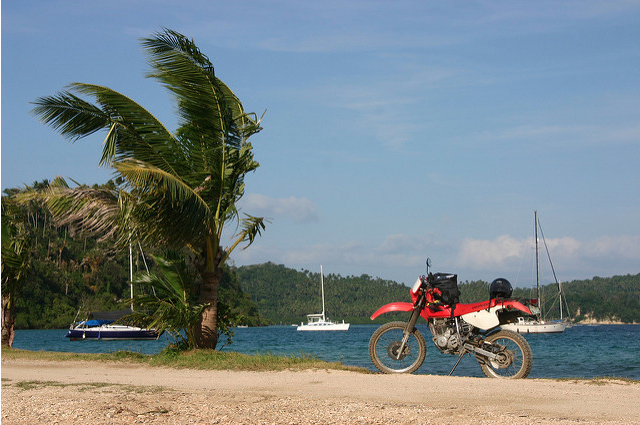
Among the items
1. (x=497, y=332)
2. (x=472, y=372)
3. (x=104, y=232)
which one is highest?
(x=104, y=232)

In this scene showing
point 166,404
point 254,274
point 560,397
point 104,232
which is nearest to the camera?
point 166,404

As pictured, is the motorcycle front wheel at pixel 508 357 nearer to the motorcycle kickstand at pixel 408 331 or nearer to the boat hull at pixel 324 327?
the motorcycle kickstand at pixel 408 331

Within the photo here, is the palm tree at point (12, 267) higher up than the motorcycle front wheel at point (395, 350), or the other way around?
the palm tree at point (12, 267)

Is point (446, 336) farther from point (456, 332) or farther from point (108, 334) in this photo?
point (108, 334)

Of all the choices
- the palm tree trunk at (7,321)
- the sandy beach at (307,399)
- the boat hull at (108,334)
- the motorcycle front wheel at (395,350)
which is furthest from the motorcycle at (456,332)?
the boat hull at (108,334)

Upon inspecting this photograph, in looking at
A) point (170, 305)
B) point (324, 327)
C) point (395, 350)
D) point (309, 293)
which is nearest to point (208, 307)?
point (170, 305)

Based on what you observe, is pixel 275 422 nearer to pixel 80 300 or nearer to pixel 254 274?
pixel 80 300

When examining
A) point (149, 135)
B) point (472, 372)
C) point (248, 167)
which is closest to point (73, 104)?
point (149, 135)

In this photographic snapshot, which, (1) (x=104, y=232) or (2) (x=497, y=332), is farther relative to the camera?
(1) (x=104, y=232)

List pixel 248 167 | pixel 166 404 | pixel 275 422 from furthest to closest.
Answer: pixel 248 167 < pixel 166 404 < pixel 275 422

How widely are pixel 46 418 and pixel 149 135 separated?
8178 mm

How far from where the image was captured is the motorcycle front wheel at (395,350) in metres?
11.8

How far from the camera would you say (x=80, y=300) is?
8619 centimetres

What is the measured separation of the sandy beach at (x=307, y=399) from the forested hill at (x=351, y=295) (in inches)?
4504
